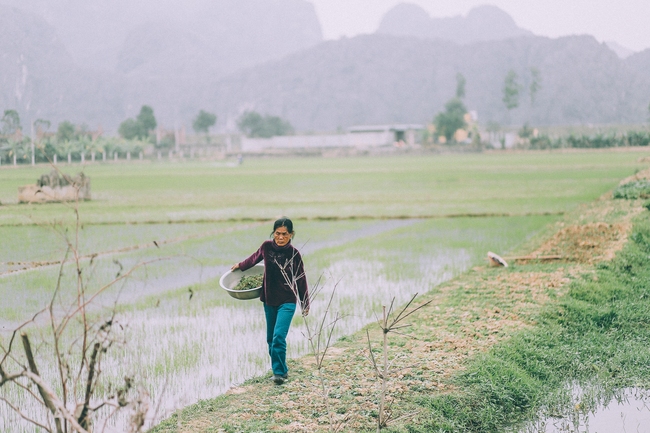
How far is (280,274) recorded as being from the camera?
506 centimetres

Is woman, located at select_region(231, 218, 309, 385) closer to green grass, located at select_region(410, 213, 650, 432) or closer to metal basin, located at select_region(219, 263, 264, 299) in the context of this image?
metal basin, located at select_region(219, 263, 264, 299)

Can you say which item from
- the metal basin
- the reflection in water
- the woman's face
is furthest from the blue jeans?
the reflection in water

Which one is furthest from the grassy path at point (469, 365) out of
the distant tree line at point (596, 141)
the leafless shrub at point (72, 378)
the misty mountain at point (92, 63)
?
the distant tree line at point (596, 141)

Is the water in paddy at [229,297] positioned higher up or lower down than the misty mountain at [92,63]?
lower down

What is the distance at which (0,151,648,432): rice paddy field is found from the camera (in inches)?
236

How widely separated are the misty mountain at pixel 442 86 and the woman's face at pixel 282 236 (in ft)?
500

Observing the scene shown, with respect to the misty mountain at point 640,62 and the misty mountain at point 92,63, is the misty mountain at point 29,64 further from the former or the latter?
the misty mountain at point 640,62

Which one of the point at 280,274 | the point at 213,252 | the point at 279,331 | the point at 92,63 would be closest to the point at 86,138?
the point at 213,252

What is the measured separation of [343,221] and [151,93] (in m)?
156

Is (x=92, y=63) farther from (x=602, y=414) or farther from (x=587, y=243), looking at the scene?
(x=602, y=414)

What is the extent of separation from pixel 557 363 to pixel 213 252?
27.0 ft

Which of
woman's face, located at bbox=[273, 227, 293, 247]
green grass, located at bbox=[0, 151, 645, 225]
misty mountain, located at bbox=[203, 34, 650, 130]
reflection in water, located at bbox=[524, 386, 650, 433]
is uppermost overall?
misty mountain, located at bbox=[203, 34, 650, 130]

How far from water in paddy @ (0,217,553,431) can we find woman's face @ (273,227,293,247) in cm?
46

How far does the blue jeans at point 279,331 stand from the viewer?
195 inches
